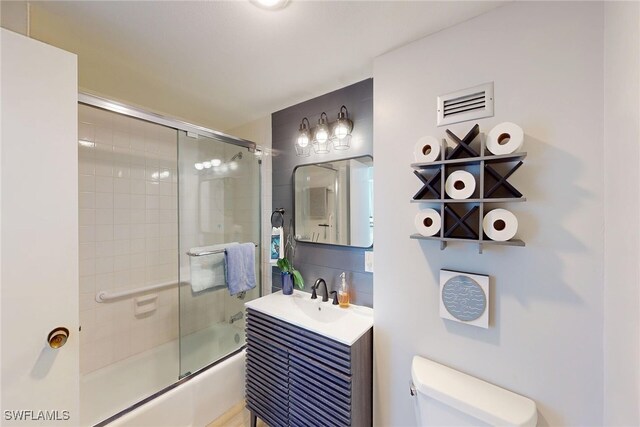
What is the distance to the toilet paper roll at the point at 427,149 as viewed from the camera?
3.41 ft

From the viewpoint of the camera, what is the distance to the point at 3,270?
811 millimetres

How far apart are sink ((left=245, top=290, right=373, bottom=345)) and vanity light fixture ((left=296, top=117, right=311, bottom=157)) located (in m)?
1.06

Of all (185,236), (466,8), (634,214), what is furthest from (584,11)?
(185,236)

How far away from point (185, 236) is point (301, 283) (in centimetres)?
96

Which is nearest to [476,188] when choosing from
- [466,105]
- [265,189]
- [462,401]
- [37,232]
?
[466,105]

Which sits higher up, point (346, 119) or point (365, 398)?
point (346, 119)

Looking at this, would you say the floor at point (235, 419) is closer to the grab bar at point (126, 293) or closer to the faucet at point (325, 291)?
the faucet at point (325, 291)

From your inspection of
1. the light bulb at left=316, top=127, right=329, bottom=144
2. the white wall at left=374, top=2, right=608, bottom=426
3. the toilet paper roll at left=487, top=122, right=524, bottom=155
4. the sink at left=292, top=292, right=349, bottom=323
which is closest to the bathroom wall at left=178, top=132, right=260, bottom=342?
the sink at left=292, top=292, right=349, bottom=323

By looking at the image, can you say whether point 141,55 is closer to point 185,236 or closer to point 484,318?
point 185,236

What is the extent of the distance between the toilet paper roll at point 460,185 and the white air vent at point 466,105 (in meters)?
0.27

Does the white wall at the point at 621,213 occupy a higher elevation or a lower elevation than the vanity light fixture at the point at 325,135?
lower

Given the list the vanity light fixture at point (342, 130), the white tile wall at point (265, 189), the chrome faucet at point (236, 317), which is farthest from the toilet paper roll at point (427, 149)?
the chrome faucet at point (236, 317)

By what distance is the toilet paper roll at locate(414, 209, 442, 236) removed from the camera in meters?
1.04

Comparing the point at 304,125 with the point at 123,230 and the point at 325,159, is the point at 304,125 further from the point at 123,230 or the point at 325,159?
the point at 123,230
